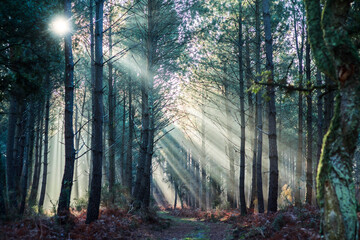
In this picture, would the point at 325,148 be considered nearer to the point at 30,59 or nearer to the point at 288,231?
the point at 288,231

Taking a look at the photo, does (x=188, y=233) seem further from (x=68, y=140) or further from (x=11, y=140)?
Answer: (x=11, y=140)

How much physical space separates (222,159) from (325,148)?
27.7m

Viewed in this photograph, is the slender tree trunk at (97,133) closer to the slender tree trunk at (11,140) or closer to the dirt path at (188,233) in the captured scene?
the dirt path at (188,233)

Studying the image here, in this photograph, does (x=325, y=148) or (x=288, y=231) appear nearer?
(x=325, y=148)

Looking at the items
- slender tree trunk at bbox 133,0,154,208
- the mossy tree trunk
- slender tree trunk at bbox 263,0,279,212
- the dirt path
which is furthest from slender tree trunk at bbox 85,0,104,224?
the mossy tree trunk

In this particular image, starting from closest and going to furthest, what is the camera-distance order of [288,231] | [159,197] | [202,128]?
[288,231] → [202,128] → [159,197]

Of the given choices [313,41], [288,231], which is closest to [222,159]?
[288,231]

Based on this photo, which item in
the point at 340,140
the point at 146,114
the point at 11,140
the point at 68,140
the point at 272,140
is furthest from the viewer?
the point at 146,114

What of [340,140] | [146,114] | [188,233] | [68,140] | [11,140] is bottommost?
[188,233]

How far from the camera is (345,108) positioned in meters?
3.67

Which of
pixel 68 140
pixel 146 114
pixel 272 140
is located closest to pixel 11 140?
pixel 68 140

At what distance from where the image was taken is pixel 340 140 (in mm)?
3660

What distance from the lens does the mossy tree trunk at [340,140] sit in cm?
350

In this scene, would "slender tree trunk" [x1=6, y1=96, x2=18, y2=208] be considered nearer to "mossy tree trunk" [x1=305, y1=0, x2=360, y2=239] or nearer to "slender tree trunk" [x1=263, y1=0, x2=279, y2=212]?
"slender tree trunk" [x1=263, y1=0, x2=279, y2=212]
